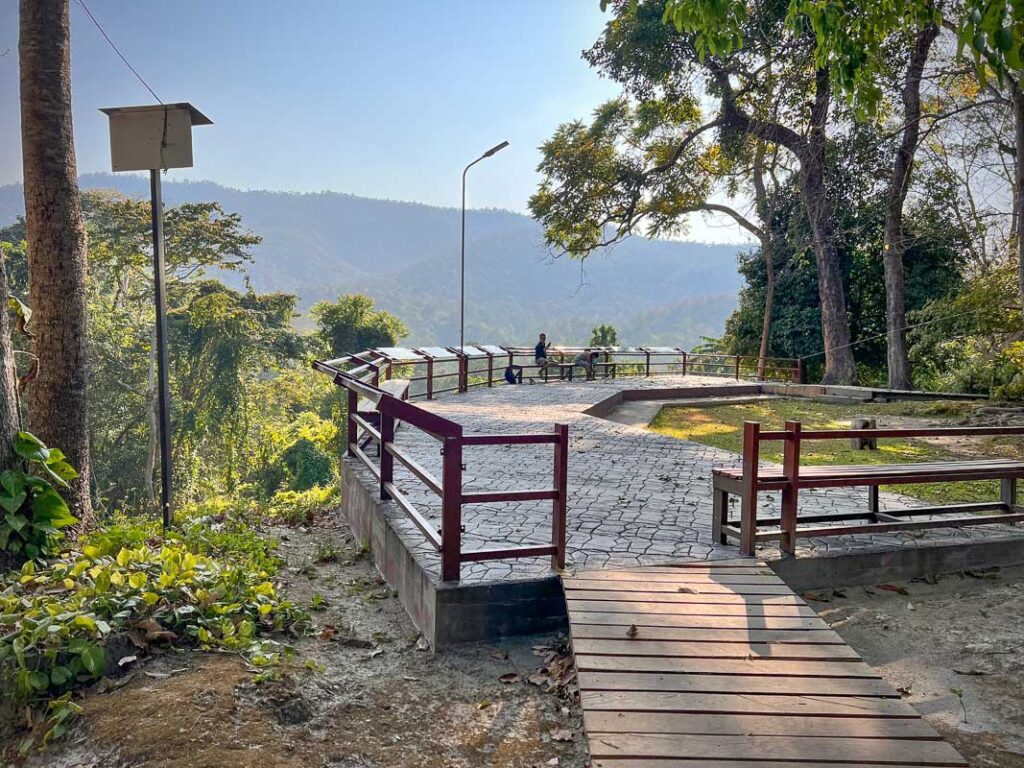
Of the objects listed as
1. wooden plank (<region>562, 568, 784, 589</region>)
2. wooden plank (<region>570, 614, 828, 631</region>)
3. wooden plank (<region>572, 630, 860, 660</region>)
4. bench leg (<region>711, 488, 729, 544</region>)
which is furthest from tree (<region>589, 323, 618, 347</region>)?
wooden plank (<region>572, 630, 860, 660</region>)

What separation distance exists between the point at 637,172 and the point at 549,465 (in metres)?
16.1

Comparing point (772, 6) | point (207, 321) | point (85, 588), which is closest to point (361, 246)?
point (207, 321)

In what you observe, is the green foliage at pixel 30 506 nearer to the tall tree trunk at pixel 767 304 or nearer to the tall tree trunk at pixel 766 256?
the tall tree trunk at pixel 766 256

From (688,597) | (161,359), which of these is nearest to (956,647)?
Answer: (688,597)

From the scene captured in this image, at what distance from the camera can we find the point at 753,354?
25984mm

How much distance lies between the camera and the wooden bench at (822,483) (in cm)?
482

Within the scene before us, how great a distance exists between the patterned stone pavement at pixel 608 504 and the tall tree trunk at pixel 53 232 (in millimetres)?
2649

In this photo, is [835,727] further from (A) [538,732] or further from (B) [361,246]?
(B) [361,246]

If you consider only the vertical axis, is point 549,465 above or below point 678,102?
below

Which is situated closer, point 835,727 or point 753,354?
point 835,727

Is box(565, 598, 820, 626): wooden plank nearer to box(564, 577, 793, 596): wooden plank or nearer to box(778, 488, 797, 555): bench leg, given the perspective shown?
box(564, 577, 793, 596): wooden plank

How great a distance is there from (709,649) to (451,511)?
4.93ft

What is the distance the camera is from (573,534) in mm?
5332

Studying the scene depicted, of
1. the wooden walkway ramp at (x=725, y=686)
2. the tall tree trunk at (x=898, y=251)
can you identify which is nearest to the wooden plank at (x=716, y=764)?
the wooden walkway ramp at (x=725, y=686)
